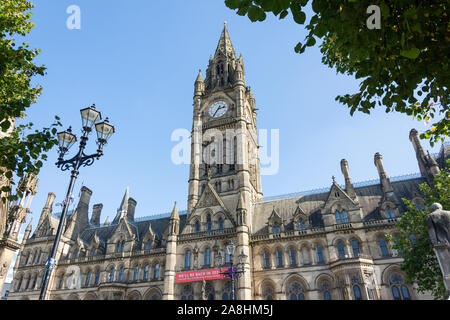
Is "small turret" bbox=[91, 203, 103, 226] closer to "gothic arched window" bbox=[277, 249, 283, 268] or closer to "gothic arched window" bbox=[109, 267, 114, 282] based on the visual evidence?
"gothic arched window" bbox=[109, 267, 114, 282]

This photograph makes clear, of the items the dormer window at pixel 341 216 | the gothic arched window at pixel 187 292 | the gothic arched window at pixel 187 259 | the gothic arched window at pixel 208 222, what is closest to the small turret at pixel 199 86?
the gothic arched window at pixel 208 222

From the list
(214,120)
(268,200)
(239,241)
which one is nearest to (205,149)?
(214,120)

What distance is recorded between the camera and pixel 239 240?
1254 inches

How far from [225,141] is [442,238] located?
35308 millimetres

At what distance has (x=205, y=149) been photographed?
44938mm

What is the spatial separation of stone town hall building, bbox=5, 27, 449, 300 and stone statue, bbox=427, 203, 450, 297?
60.4ft

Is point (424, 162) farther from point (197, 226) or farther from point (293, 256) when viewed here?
point (197, 226)

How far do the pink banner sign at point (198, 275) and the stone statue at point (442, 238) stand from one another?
23301mm

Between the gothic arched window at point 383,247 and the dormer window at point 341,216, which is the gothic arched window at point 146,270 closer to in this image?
the dormer window at point 341,216

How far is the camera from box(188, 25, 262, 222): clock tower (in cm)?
3984

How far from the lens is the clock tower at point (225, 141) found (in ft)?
131

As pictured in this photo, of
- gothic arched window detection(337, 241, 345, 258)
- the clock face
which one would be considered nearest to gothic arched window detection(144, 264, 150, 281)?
gothic arched window detection(337, 241, 345, 258)

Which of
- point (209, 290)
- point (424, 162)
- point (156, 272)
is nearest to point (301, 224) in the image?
point (209, 290)
